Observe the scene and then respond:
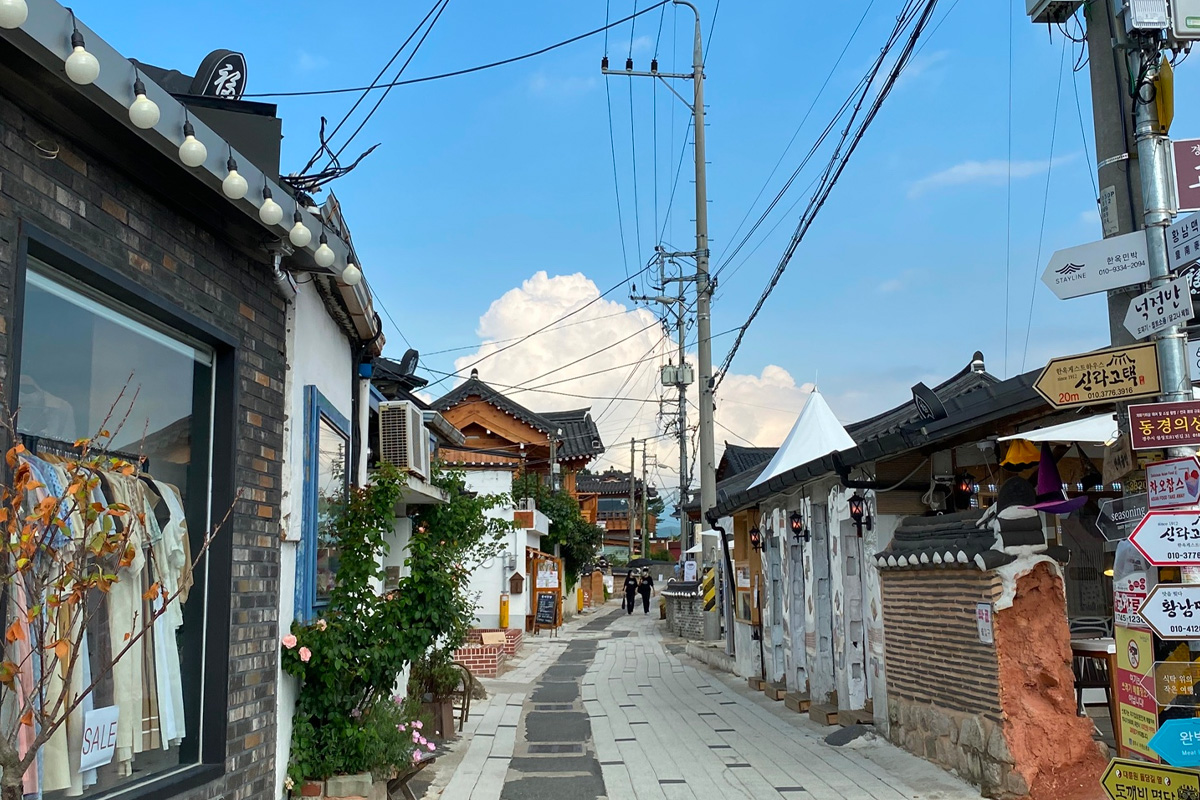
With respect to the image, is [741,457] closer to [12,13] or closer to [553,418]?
[553,418]

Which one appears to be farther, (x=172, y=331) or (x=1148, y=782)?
(x=172, y=331)

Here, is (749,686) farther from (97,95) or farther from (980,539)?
(97,95)

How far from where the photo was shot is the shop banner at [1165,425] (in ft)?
15.3

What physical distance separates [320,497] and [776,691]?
8330 millimetres

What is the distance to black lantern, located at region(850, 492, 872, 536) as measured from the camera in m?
9.91

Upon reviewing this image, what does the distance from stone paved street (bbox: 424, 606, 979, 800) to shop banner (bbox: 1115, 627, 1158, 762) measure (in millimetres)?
2451

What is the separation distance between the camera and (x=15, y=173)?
343cm

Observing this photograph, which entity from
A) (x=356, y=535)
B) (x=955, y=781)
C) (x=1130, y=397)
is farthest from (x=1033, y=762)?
(x=356, y=535)

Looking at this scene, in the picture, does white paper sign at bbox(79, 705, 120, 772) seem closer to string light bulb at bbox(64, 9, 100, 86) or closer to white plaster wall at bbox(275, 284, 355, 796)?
white plaster wall at bbox(275, 284, 355, 796)

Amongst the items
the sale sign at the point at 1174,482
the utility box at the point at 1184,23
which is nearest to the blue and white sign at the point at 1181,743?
the sale sign at the point at 1174,482

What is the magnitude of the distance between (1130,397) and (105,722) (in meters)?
4.93

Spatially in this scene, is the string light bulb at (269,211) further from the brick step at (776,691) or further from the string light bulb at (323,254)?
the brick step at (776,691)

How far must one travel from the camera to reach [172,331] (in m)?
4.77

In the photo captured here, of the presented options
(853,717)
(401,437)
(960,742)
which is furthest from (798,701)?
(401,437)
